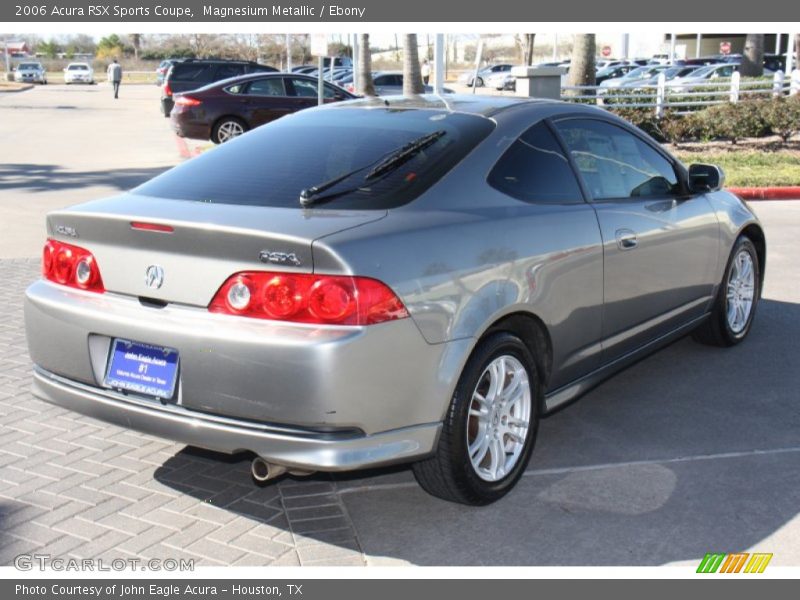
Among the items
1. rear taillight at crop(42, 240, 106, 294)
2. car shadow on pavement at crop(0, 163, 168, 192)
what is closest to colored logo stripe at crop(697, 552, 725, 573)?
rear taillight at crop(42, 240, 106, 294)

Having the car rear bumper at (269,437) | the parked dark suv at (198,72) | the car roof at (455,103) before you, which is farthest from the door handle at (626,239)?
the parked dark suv at (198,72)

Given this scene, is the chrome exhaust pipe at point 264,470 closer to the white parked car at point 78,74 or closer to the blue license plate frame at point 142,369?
the blue license plate frame at point 142,369

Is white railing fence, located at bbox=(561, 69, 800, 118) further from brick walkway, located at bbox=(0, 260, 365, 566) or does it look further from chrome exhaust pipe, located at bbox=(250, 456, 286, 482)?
chrome exhaust pipe, located at bbox=(250, 456, 286, 482)

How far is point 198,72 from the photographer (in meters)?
27.0

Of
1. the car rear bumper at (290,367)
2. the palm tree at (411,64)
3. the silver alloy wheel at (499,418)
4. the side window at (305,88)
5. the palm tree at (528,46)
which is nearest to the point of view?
the car rear bumper at (290,367)

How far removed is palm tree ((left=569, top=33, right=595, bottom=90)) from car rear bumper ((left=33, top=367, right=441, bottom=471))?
20.0m

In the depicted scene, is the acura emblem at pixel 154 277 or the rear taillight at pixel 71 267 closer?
the acura emblem at pixel 154 277

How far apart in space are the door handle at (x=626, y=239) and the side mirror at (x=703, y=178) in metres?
0.97

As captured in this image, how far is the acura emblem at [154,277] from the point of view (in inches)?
149

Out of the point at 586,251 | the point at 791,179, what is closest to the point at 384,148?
the point at 586,251

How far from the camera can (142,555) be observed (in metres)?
3.75

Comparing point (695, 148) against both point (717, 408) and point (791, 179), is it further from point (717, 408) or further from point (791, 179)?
point (717, 408)

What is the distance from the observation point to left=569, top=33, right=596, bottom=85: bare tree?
22.3 m

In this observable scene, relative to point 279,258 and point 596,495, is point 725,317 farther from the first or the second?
point 279,258
